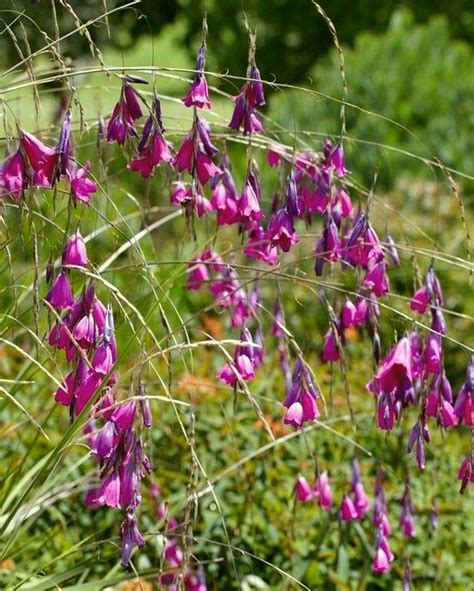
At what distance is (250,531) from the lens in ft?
9.61

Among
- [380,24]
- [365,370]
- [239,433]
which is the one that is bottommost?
[380,24]

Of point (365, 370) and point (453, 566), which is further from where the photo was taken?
point (365, 370)

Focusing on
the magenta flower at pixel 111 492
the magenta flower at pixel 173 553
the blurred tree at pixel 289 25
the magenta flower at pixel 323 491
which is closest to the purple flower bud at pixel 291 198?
the magenta flower at pixel 111 492

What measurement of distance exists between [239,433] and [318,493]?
887 millimetres

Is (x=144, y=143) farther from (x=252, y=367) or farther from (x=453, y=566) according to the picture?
(x=453, y=566)

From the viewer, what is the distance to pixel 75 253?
178cm

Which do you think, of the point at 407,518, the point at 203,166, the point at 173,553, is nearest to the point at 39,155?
the point at 203,166

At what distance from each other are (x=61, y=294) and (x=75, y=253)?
71 millimetres

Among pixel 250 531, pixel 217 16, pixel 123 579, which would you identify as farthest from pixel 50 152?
pixel 217 16

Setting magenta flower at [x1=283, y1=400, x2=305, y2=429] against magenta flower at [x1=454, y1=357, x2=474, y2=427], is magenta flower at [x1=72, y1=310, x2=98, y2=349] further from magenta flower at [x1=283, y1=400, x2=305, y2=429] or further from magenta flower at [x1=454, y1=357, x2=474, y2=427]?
magenta flower at [x1=454, y1=357, x2=474, y2=427]

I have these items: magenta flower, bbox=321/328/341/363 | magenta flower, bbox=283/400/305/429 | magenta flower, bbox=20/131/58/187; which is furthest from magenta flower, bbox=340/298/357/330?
magenta flower, bbox=20/131/58/187

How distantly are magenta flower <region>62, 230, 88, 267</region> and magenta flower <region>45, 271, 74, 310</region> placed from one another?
3cm

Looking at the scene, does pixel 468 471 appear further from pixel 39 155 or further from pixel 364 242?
pixel 39 155

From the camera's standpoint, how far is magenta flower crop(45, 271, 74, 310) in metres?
1.80
